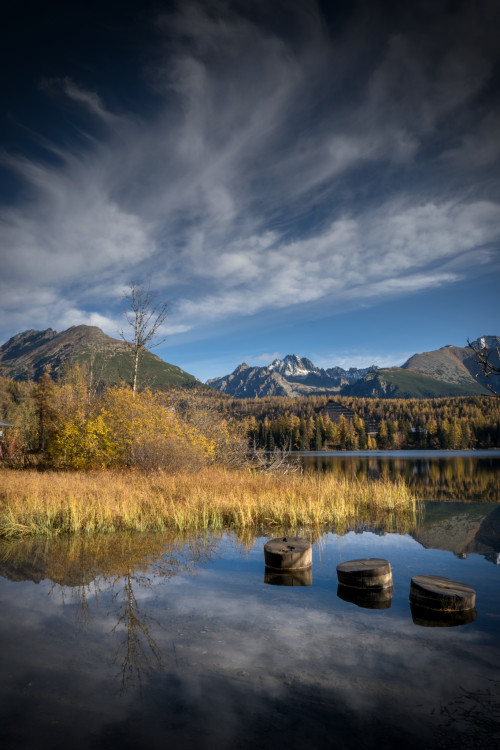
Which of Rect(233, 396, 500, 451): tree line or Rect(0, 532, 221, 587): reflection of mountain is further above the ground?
Rect(0, 532, 221, 587): reflection of mountain

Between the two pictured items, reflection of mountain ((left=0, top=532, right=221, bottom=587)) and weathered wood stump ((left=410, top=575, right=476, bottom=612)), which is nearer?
weathered wood stump ((left=410, top=575, right=476, bottom=612))

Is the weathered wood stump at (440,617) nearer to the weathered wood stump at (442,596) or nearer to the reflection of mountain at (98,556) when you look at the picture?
the weathered wood stump at (442,596)

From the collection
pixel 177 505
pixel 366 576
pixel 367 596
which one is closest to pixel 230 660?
pixel 367 596

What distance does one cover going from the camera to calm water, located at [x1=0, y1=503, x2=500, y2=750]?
3316 mm

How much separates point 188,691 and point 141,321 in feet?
80.2

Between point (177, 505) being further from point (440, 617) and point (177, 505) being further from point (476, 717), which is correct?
point (476, 717)

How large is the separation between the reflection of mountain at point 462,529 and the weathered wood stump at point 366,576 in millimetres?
3847

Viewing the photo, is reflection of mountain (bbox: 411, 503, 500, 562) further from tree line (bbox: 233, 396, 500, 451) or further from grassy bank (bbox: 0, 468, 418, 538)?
tree line (bbox: 233, 396, 500, 451)

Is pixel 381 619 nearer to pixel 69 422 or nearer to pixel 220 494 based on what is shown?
pixel 220 494

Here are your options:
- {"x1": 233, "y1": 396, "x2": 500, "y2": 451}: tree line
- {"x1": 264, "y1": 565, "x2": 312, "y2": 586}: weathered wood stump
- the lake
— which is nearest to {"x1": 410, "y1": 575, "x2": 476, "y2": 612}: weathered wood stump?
the lake

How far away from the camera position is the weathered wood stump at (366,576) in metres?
6.65

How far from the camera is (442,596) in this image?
5746 mm

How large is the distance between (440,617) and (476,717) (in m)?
2.25

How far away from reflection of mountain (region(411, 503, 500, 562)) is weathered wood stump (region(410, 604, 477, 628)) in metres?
4.04
